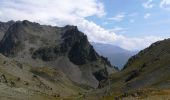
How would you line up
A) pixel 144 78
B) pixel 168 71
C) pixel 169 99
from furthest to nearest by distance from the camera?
1. pixel 144 78
2. pixel 168 71
3. pixel 169 99

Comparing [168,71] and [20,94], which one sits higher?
[168,71]

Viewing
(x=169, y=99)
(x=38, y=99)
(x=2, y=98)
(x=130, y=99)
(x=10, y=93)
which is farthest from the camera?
(x=38, y=99)

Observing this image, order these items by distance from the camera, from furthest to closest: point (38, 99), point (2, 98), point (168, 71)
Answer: point (168, 71) < point (38, 99) < point (2, 98)

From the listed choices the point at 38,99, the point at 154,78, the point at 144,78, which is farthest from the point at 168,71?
the point at 38,99

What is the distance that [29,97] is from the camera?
3095 inches

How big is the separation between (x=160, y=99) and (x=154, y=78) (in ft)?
412

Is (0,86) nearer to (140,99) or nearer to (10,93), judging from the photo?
(10,93)

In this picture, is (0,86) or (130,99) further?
(0,86)

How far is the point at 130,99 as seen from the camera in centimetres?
5722

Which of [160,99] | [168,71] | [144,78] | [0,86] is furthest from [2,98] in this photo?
[144,78]

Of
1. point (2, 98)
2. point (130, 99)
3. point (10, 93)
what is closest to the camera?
point (130, 99)

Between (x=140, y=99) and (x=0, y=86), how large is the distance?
118 feet

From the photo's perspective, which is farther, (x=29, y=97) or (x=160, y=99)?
(x=29, y=97)

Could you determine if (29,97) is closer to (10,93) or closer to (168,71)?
(10,93)
